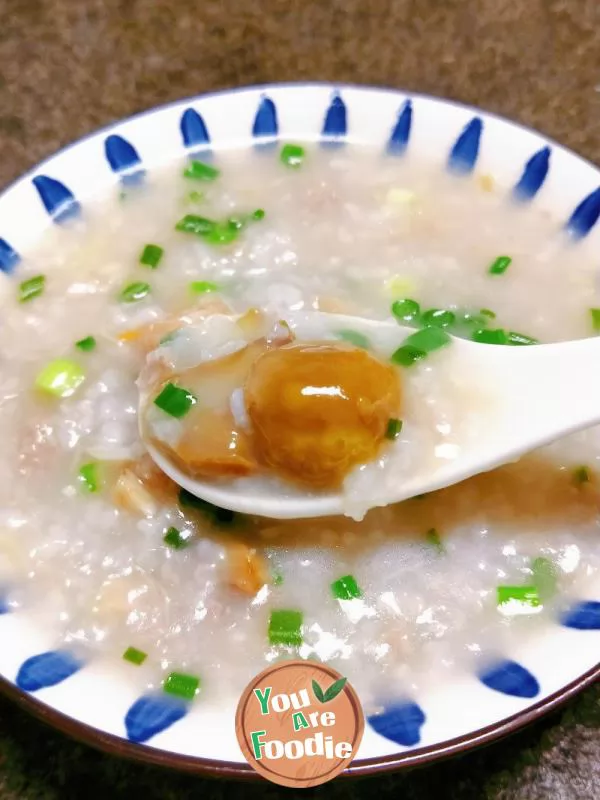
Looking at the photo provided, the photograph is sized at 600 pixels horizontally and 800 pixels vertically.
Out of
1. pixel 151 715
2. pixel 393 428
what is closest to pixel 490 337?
pixel 393 428

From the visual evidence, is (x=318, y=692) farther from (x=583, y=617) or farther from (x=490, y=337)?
(x=490, y=337)

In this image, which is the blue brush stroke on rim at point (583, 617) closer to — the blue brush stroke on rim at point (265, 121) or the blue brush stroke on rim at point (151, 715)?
the blue brush stroke on rim at point (151, 715)

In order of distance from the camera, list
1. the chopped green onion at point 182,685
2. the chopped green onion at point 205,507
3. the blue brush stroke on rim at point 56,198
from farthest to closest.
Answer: the blue brush stroke on rim at point 56,198 → the chopped green onion at point 205,507 → the chopped green onion at point 182,685

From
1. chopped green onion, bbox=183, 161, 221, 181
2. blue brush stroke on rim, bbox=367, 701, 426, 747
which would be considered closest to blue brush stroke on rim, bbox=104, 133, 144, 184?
chopped green onion, bbox=183, 161, 221, 181

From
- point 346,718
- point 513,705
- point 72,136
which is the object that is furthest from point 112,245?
point 513,705

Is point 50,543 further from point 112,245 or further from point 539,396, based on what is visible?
point 539,396

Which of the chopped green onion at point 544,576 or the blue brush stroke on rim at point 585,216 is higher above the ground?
the blue brush stroke on rim at point 585,216

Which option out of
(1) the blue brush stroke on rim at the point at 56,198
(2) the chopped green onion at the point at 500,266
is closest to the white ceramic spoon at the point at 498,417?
(2) the chopped green onion at the point at 500,266
